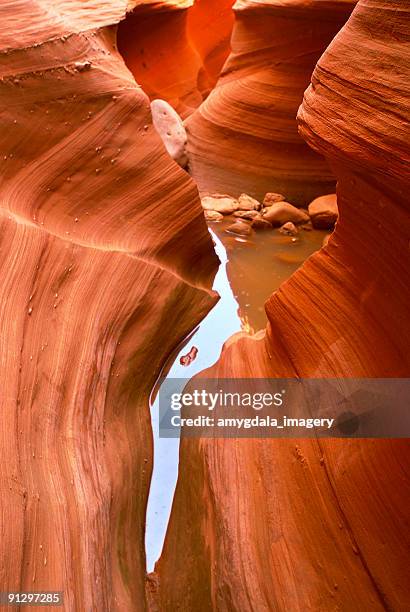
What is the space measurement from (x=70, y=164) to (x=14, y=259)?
958 millimetres

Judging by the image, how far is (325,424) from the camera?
2.57 m

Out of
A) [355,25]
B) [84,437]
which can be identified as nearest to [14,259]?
[84,437]

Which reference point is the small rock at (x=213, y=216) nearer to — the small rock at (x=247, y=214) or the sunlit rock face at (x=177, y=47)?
the small rock at (x=247, y=214)

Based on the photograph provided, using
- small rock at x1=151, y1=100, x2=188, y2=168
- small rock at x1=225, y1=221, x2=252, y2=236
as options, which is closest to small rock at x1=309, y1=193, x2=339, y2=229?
small rock at x1=225, y1=221, x2=252, y2=236

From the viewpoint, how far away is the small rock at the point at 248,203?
574 cm

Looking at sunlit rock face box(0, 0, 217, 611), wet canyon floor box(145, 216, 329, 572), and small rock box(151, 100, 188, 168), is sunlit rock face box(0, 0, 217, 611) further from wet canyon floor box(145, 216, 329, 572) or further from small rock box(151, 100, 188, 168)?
small rock box(151, 100, 188, 168)

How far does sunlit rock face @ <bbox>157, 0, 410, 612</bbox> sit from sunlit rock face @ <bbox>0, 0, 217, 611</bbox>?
0.33 m

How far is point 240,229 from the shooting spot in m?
5.34

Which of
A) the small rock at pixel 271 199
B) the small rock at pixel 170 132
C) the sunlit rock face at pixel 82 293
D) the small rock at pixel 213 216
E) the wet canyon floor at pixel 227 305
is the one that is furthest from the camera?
the small rock at pixel 170 132

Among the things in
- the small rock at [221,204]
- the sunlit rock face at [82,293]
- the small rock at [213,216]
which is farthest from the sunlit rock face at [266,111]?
the sunlit rock face at [82,293]

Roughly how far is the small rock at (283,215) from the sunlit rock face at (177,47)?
3027 millimetres

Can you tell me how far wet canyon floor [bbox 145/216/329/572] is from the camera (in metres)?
2.81

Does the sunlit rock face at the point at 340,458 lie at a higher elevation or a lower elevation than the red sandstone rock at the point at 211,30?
lower

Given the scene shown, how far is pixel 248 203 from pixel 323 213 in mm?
753
